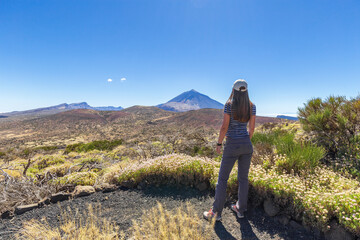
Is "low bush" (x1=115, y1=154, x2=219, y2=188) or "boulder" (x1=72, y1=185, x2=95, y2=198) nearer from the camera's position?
"boulder" (x1=72, y1=185, x2=95, y2=198)

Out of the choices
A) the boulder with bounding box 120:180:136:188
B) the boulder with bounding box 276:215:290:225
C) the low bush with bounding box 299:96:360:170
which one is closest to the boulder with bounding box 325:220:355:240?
the boulder with bounding box 276:215:290:225

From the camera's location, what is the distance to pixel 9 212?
3.33 meters

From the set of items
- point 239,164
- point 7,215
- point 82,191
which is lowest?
point 7,215

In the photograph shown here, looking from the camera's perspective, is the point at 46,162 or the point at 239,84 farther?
the point at 46,162

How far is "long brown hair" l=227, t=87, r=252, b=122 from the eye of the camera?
2.55m

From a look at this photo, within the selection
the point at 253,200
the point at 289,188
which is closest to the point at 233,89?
the point at 289,188

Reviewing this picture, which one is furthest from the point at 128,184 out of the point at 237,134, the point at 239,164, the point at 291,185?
the point at 291,185

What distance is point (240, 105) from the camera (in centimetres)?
255

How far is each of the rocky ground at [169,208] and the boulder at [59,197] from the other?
177 mm

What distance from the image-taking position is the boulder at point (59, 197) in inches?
144

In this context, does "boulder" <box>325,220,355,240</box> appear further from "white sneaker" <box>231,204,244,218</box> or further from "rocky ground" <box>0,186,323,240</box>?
"white sneaker" <box>231,204,244,218</box>

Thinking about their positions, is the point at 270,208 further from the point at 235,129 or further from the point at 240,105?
the point at 240,105

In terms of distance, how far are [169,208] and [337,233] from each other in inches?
96.1

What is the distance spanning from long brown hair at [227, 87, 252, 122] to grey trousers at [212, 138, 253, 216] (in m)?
0.34
